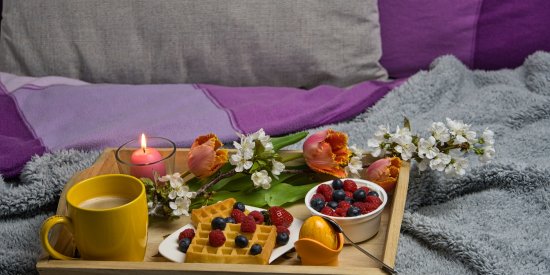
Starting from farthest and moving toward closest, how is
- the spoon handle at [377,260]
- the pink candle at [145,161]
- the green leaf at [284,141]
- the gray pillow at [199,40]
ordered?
the gray pillow at [199,40], the green leaf at [284,141], the pink candle at [145,161], the spoon handle at [377,260]

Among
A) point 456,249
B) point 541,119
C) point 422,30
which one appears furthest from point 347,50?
point 456,249

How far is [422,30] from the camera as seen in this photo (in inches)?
69.7

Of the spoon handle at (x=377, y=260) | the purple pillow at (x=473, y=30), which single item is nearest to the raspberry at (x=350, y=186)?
the spoon handle at (x=377, y=260)

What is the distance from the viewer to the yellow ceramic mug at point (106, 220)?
0.89 m

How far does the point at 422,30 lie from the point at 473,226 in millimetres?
777

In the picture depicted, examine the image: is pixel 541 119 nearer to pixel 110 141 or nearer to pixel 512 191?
pixel 512 191

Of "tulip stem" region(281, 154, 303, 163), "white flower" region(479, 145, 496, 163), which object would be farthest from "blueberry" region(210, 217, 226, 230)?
"white flower" region(479, 145, 496, 163)

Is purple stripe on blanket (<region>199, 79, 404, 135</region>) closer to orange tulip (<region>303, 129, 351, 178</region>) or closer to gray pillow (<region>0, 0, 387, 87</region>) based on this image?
gray pillow (<region>0, 0, 387, 87</region>)

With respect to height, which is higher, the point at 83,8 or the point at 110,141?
the point at 83,8

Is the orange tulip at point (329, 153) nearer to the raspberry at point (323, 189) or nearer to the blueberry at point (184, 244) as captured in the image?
the raspberry at point (323, 189)

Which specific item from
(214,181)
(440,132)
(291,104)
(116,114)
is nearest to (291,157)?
(214,181)

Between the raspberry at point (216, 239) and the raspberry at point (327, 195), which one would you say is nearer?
the raspberry at point (216, 239)

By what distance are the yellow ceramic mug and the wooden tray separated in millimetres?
19

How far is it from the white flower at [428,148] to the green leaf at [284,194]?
176 mm
